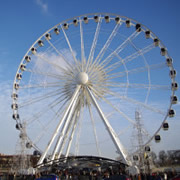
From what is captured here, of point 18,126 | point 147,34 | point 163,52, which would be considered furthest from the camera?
point 18,126

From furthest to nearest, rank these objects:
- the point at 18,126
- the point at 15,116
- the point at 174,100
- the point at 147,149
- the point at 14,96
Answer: the point at 14,96
the point at 15,116
the point at 18,126
the point at 174,100
the point at 147,149

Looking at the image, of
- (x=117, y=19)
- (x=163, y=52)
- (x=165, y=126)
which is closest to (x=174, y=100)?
(x=165, y=126)

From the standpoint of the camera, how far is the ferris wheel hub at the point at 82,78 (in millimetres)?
22647

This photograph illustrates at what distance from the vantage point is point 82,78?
22719 millimetres

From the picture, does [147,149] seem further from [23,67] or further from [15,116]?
[23,67]

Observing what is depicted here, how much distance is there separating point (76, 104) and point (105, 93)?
10.4 feet

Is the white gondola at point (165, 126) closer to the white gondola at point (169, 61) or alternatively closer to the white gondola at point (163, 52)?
the white gondola at point (169, 61)

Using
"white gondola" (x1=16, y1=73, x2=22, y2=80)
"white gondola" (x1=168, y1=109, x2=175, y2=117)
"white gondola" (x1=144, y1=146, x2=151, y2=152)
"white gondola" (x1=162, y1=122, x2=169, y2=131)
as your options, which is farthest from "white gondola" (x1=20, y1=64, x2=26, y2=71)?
"white gondola" (x1=168, y1=109, x2=175, y2=117)

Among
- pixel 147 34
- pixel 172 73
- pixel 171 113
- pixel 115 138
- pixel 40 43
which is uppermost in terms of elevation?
pixel 40 43

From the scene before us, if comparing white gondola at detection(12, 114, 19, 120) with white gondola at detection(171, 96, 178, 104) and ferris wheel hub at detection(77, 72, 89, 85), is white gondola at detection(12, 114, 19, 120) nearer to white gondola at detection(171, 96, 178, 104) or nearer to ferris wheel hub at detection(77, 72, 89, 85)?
ferris wheel hub at detection(77, 72, 89, 85)

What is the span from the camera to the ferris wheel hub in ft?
Answer: 74.3

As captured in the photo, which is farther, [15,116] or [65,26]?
[65,26]

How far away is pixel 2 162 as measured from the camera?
76500 millimetres

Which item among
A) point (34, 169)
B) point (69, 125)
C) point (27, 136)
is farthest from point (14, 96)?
point (34, 169)
